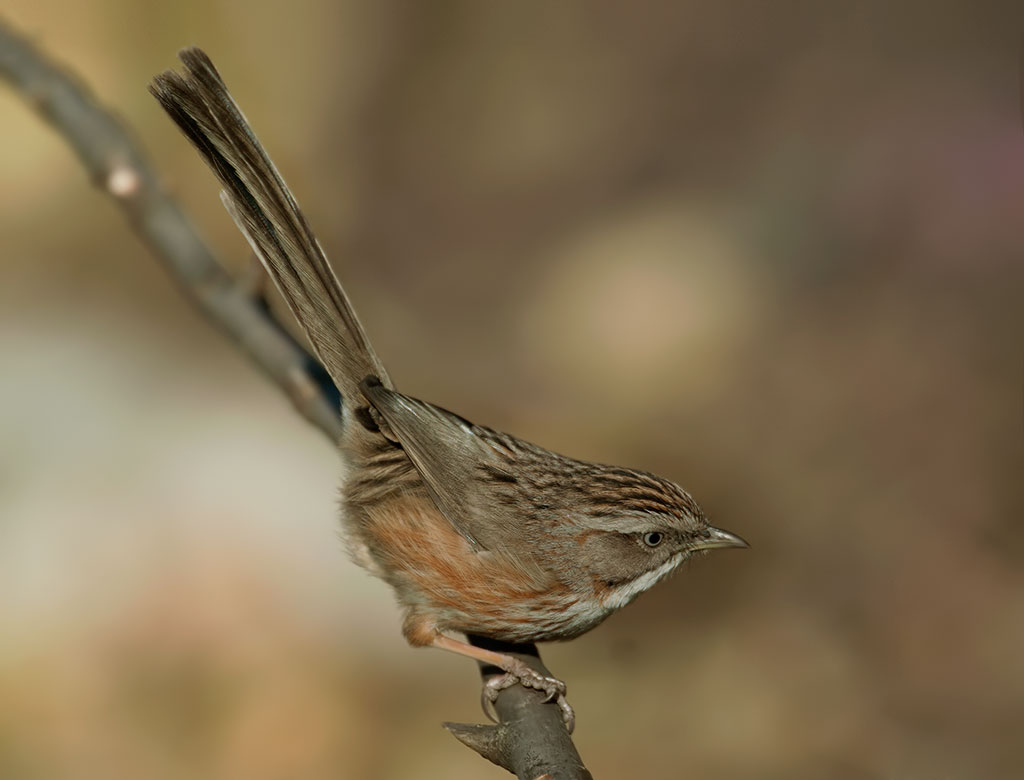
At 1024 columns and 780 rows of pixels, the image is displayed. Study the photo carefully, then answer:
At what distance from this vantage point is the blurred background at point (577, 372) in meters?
5.74

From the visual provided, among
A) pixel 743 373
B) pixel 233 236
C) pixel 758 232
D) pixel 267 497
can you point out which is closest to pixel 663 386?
pixel 743 373

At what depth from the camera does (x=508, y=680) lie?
380 cm

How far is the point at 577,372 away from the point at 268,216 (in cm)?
371

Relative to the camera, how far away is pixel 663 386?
722 cm

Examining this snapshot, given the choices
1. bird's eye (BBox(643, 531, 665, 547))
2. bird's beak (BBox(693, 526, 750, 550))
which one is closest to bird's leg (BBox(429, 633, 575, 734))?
bird's eye (BBox(643, 531, 665, 547))

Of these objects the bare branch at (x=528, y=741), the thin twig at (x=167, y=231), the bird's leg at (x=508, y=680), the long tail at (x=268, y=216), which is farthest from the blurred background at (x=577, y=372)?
the long tail at (x=268, y=216)

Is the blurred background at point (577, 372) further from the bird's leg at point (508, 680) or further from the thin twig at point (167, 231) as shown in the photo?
the thin twig at point (167, 231)

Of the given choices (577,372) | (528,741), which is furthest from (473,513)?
(577,372)

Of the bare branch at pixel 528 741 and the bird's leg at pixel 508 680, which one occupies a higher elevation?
the bird's leg at pixel 508 680

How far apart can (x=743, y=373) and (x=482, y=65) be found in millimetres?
2821

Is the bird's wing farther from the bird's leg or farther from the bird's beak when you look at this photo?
the bird's beak

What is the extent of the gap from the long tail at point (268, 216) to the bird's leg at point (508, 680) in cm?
98

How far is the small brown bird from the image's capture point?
3.94 meters

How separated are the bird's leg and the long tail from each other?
3.21 feet
